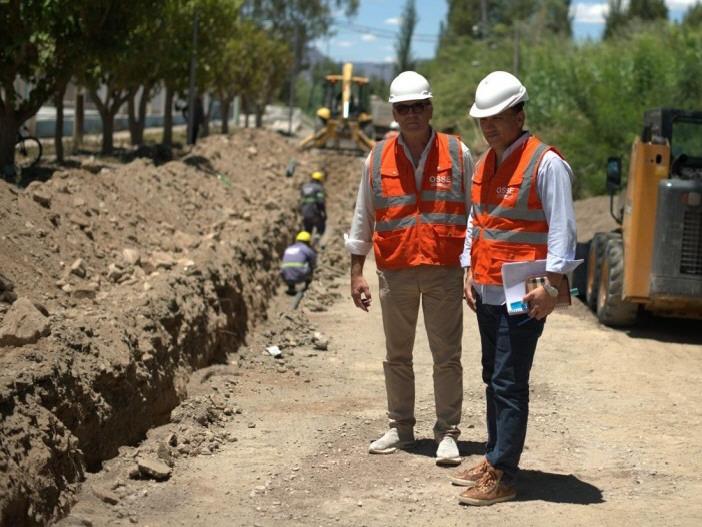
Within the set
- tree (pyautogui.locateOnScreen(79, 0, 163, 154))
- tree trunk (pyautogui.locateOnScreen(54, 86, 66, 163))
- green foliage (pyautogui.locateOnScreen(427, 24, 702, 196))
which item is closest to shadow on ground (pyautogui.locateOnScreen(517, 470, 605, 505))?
tree (pyautogui.locateOnScreen(79, 0, 163, 154))

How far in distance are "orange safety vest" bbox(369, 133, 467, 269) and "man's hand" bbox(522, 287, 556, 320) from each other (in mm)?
971

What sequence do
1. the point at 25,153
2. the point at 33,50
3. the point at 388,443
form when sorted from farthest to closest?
the point at 25,153 < the point at 33,50 < the point at 388,443

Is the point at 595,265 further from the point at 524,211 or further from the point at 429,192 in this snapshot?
the point at 524,211

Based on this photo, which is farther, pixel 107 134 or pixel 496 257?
pixel 107 134

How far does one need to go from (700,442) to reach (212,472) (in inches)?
128

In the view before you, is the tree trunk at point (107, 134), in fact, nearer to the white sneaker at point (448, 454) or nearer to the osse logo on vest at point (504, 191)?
the white sneaker at point (448, 454)

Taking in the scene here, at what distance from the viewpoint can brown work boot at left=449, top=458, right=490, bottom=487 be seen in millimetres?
6219

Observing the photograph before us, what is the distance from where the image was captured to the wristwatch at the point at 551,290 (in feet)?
19.2

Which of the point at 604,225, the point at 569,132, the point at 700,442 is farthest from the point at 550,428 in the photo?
the point at 569,132

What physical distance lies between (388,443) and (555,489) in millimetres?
1133

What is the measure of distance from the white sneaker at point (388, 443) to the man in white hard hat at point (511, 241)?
3.33ft

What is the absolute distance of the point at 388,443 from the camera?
7094mm

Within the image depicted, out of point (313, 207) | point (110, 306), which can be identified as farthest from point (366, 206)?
point (313, 207)

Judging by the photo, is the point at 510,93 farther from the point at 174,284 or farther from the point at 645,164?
the point at 645,164
